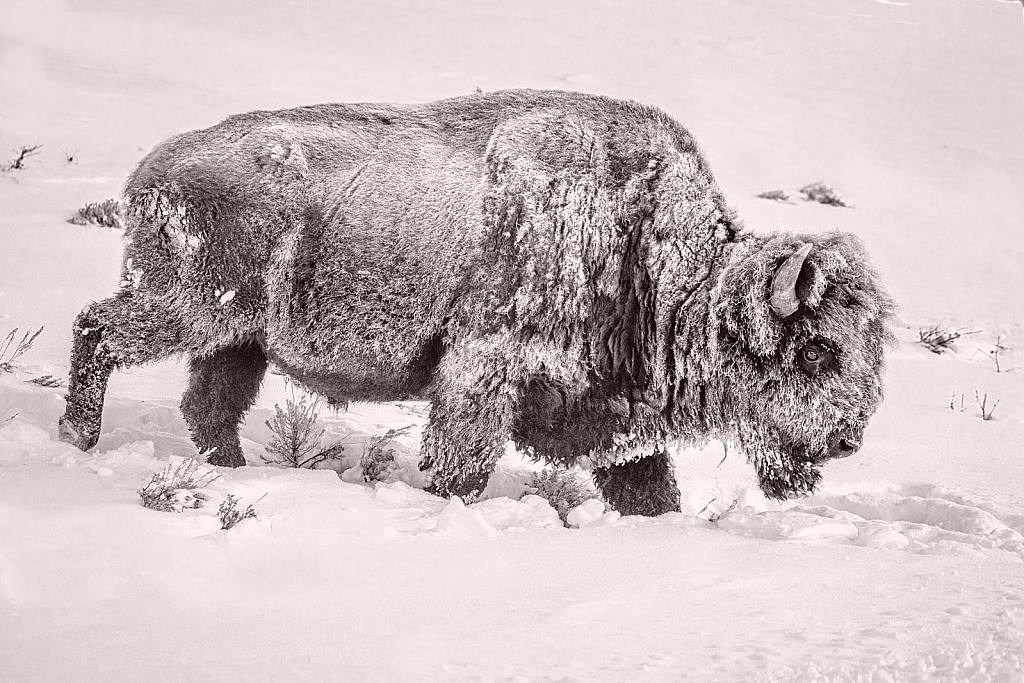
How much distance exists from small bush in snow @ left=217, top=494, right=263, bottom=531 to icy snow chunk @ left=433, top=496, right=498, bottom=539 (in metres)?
0.70

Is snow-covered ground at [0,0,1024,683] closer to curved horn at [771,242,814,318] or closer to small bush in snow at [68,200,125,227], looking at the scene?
small bush in snow at [68,200,125,227]

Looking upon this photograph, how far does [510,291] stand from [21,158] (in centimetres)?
859

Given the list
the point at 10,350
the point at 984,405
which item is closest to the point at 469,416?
the point at 10,350

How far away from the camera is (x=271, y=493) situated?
14.2ft

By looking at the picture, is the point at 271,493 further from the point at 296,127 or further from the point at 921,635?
the point at 921,635

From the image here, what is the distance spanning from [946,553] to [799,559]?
1.86 feet

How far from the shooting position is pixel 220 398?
561 cm

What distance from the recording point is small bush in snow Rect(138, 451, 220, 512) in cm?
385

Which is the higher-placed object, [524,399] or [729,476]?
[524,399]

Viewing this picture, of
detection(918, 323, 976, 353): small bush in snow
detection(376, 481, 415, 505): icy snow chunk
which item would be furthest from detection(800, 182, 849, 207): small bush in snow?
detection(376, 481, 415, 505): icy snow chunk

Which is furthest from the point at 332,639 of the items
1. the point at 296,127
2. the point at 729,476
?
the point at 729,476

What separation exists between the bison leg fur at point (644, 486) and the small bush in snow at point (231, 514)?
6.69ft

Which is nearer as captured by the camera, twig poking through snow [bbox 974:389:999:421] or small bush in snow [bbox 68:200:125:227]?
twig poking through snow [bbox 974:389:999:421]

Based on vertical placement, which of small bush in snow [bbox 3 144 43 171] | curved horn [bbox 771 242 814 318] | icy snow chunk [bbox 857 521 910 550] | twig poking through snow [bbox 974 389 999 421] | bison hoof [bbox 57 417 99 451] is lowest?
twig poking through snow [bbox 974 389 999 421]
